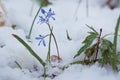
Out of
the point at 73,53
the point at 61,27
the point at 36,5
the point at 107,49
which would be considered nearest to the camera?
the point at 107,49

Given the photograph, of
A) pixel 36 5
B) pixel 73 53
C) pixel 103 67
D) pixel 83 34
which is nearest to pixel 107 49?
pixel 103 67

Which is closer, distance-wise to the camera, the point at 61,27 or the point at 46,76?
the point at 46,76

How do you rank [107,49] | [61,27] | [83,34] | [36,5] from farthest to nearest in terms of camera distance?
[36,5], [61,27], [83,34], [107,49]

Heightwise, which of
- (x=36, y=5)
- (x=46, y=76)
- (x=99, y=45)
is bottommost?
(x=46, y=76)

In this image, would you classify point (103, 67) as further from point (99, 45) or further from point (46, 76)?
point (46, 76)

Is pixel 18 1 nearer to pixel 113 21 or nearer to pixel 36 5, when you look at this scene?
pixel 36 5

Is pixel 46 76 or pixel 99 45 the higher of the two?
pixel 99 45
